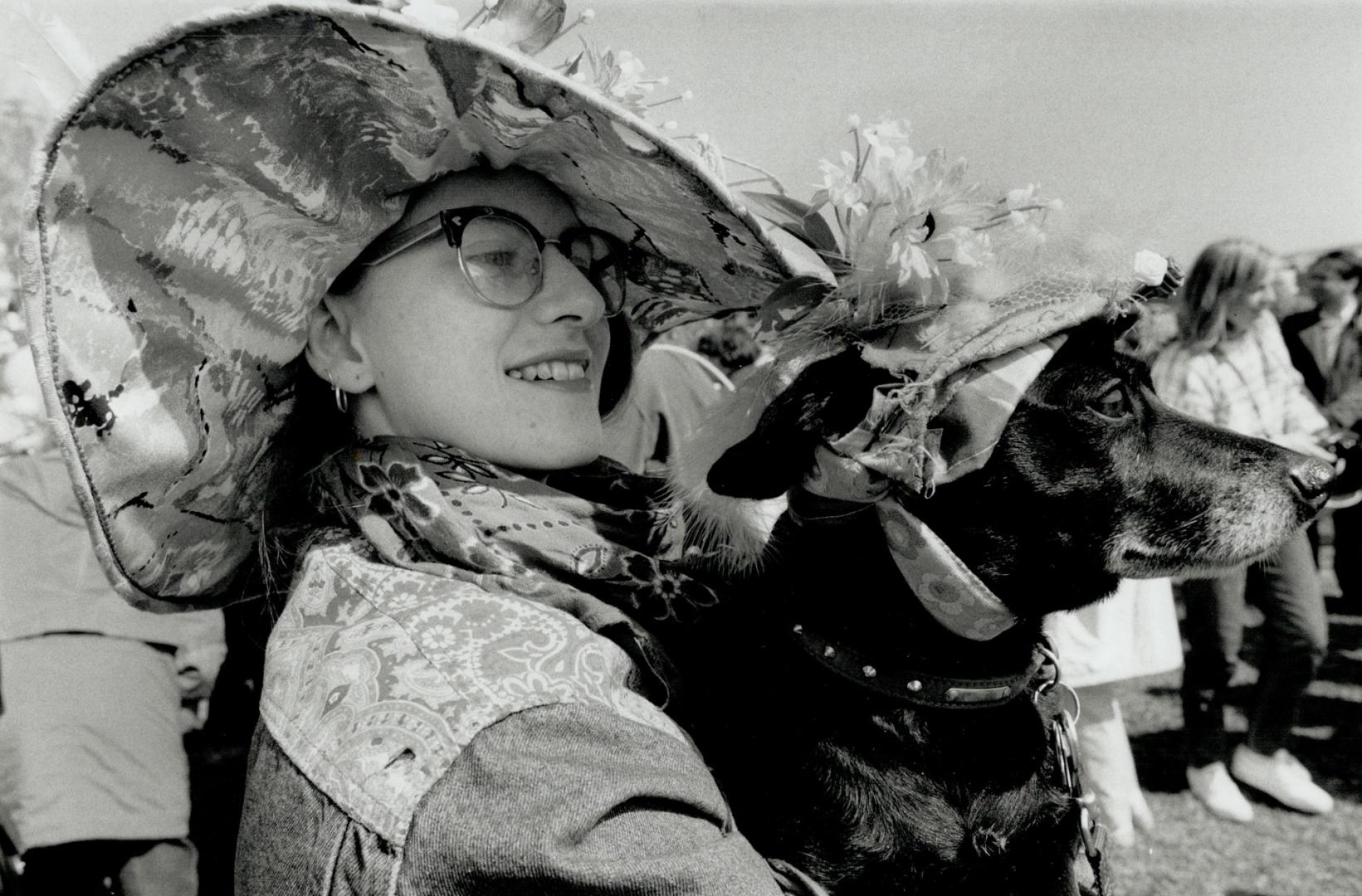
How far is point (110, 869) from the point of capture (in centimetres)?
270

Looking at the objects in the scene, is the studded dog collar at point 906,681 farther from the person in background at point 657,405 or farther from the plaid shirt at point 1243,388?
the plaid shirt at point 1243,388

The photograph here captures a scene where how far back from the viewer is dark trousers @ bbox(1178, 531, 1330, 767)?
491 centimetres

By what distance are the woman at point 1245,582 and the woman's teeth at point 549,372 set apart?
3618mm

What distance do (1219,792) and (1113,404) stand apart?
4.19 meters

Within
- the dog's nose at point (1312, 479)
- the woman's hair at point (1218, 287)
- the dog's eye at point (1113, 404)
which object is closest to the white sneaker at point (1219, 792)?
the woman's hair at point (1218, 287)

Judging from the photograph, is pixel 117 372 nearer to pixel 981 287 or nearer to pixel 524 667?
pixel 524 667

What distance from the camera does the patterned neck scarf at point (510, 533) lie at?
5.12 ft

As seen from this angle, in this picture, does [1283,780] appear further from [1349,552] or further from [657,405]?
[657,405]

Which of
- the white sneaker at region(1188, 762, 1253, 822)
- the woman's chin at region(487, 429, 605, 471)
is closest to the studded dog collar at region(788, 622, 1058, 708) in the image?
the woman's chin at region(487, 429, 605, 471)

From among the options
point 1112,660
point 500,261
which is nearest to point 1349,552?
point 1112,660

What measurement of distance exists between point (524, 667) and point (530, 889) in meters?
0.26

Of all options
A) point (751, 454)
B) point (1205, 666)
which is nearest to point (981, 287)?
point (751, 454)

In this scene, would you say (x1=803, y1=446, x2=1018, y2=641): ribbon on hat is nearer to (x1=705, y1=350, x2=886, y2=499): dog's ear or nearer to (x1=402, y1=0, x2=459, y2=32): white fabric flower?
(x1=705, y1=350, x2=886, y2=499): dog's ear

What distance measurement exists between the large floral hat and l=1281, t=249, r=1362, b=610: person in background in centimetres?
541
